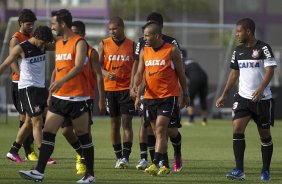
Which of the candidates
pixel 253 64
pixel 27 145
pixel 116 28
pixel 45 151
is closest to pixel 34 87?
pixel 27 145

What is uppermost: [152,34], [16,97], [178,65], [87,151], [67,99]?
[152,34]

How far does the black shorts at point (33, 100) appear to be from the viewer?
15969mm

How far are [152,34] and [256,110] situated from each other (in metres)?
1.78

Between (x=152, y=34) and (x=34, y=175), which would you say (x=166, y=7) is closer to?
(x=152, y=34)

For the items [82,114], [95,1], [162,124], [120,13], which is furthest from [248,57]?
[95,1]

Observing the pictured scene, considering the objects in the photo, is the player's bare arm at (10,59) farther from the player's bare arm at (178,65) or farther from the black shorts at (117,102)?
the black shorts at (117,102)

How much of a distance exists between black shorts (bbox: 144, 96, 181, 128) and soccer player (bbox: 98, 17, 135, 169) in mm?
1348

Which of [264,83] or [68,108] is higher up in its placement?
[264,83]

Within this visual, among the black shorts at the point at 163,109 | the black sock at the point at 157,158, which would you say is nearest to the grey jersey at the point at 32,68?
the black shorts at the point at 163,109

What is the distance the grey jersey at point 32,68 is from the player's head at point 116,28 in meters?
1.13

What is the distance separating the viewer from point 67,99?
12.8 m

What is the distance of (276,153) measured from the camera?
1900 centimetres

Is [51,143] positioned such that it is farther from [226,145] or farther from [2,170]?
[226,145]

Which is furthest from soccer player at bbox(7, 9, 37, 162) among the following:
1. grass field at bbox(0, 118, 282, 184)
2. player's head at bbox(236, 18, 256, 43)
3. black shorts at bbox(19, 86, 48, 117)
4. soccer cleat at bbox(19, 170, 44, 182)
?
player's head at bbox(236, 18, 256, 43)
